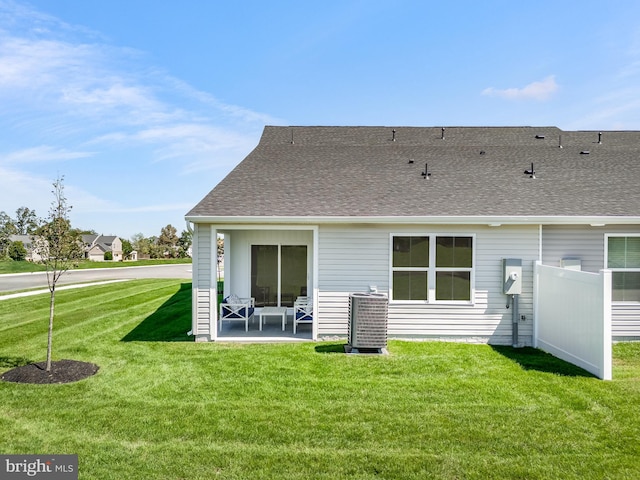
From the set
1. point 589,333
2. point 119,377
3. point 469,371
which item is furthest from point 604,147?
point 119,377

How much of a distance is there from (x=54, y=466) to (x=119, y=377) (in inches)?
102

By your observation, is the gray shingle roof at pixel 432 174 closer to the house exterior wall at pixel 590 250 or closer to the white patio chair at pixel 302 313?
the house exterior wall at pixel 590 250

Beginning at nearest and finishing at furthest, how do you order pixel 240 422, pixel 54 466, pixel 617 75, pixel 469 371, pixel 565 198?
pixel 54 466, pixel 240 422, pixel 469 371, pixel 565 198, pixel 617 75

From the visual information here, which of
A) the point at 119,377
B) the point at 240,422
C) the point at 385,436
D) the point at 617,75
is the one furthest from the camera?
the point at 617,75

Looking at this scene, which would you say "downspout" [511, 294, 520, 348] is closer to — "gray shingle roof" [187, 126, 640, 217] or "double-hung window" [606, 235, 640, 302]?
"gray shingle roof" [187, 126, 640, 217]

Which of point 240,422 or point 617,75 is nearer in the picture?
point 240,422

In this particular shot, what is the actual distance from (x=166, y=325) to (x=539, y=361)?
8.82 meters

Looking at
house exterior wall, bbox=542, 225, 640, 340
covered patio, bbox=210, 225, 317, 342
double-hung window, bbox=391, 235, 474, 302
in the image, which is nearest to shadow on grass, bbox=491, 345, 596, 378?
double-hung window, bbox=391, 235, 474, 302

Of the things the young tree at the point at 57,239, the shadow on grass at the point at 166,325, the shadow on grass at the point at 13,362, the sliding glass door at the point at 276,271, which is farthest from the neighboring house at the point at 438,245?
the shadow on grass at the point at 13,362

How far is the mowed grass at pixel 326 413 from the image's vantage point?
11.8ft

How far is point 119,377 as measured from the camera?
6027 mm

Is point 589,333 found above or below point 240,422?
above

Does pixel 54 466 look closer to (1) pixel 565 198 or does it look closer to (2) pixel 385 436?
(2) pixel 385 436

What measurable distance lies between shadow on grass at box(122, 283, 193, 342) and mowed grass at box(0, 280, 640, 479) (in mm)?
758
